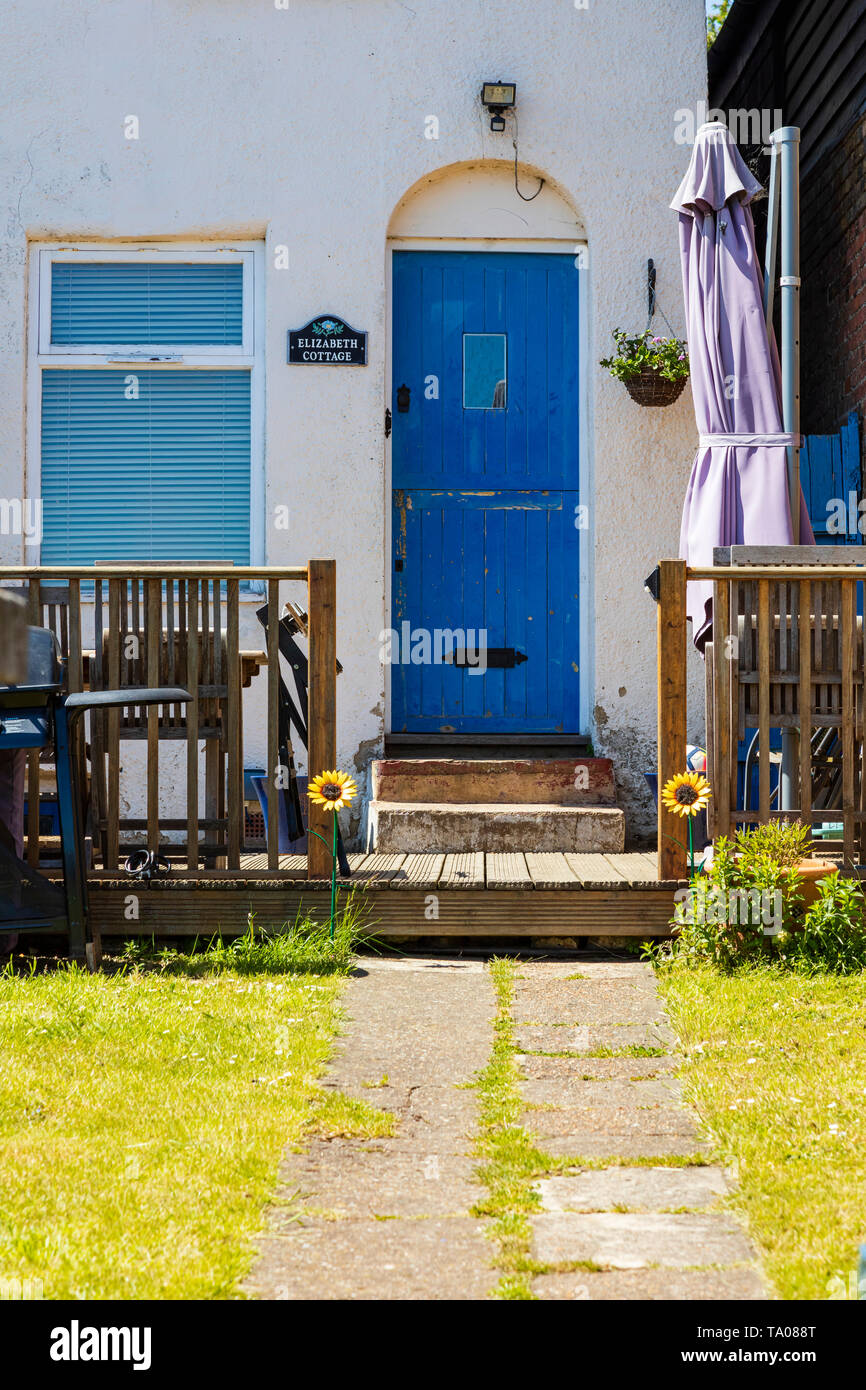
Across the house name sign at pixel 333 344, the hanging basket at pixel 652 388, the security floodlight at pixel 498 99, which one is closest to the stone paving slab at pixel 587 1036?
the hanging basket at pixel 652 388

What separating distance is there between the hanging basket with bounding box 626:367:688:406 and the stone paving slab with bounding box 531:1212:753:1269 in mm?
5053

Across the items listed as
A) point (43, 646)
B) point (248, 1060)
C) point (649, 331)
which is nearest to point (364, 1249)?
point (248, 1060)

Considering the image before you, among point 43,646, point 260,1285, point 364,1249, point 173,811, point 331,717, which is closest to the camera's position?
point 260,1285

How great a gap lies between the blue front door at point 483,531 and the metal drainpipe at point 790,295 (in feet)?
4.71

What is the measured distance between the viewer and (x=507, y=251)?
24.0 feet

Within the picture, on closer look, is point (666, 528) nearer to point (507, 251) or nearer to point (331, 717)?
point (507, 251)

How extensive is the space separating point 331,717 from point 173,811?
7.50 ft

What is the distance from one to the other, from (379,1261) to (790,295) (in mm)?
4723

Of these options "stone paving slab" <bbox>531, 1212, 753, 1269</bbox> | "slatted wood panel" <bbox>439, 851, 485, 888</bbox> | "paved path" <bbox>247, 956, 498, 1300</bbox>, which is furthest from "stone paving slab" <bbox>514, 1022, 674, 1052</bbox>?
"stone paving slab" <bbox>531, 1212, 753, 1269</bbox>

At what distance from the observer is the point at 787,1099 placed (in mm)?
3055

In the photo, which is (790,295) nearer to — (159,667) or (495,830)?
(495,830)

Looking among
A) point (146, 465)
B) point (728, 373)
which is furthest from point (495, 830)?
point (146, 465)

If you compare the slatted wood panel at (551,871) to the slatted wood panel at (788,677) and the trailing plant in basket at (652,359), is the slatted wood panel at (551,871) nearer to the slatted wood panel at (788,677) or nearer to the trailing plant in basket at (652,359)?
the slatted wood panel at (788,677)

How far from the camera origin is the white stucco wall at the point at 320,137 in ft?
23.2
